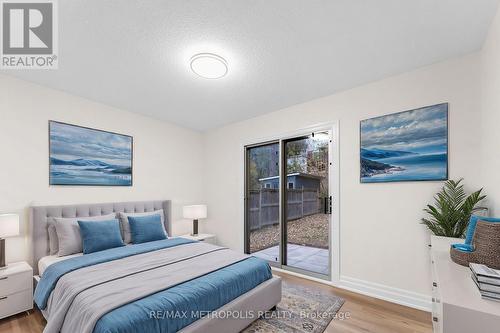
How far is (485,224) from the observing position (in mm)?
1421

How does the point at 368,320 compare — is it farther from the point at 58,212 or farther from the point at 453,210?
the point at 58,212

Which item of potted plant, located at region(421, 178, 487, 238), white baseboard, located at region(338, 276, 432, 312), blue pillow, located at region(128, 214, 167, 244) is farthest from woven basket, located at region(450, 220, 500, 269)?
blue pillow, located at region(128, 214, 167, 244)

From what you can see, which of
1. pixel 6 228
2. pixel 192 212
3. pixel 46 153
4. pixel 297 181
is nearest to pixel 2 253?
pixel 6 228

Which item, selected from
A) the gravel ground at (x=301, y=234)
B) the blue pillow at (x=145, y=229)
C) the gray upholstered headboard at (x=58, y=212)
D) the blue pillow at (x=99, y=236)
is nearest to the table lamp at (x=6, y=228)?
the gray upholstered headboard at (x=58, y=212)

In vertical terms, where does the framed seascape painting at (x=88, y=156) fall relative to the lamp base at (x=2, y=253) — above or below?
above

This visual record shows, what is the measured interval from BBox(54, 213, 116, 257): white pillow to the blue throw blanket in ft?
1.04

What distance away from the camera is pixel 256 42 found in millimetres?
2336

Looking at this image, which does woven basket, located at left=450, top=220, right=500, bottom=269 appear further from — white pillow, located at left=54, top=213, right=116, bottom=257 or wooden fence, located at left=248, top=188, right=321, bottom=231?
white pillow, located at left=54, top=213, right=116, bottom=257

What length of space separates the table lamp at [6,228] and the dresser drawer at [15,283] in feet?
0.80

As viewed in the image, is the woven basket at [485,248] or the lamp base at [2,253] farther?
the lamp base at [2,253]

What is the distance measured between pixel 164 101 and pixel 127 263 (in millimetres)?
2353

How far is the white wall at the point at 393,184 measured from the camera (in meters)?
2.36

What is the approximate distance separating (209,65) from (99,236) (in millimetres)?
2452

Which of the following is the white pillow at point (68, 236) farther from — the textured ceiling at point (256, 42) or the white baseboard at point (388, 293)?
the white baseboard at point (388, 293)
